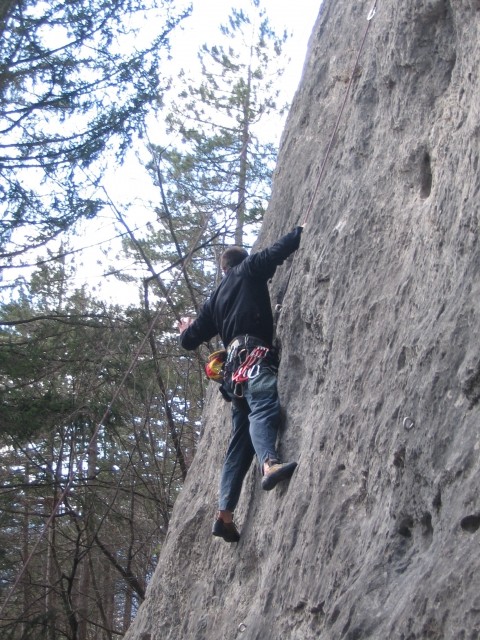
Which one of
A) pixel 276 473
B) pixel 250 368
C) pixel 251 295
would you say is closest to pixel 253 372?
pixel 250 368

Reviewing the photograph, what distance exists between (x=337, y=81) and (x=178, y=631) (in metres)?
4.75

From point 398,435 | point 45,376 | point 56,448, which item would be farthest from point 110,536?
point 398,435

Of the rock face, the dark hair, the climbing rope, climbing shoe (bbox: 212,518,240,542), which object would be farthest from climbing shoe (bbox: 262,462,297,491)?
the dark hair

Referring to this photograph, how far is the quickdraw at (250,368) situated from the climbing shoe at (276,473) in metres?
0.79

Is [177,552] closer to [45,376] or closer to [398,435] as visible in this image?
[398,435]

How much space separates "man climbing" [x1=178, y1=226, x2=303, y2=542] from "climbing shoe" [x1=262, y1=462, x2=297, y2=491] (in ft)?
0.61

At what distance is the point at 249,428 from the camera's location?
219 inches

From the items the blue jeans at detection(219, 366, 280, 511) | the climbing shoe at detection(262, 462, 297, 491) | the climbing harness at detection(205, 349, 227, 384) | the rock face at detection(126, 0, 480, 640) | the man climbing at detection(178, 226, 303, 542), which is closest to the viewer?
the rock face at detection(126, 0, 480, 640)

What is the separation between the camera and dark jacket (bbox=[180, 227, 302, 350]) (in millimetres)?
5848

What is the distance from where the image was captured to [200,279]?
15359mm

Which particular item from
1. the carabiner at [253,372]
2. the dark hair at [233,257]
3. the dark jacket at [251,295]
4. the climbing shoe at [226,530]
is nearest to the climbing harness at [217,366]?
the dark jacket at [251,295]

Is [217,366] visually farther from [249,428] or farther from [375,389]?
[375,389]

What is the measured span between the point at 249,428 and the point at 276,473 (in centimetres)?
59

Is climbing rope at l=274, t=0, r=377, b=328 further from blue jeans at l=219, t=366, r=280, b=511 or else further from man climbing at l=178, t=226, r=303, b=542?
blue jeans at l=219, t=366, r=280, b=511
